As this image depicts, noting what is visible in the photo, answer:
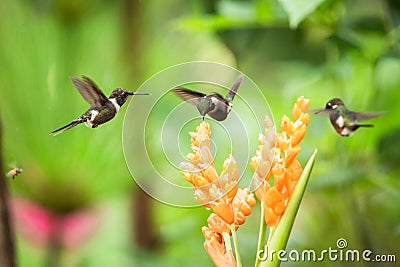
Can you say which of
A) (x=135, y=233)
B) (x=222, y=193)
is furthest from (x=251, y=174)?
(x=135, y=233)

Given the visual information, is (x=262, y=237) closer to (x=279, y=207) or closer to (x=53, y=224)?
(x=279, y=207)

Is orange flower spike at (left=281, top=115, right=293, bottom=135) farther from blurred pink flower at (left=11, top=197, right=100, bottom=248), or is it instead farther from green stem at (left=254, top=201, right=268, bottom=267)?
blurred pink flower at (left=11, top=197, right=100, bottom=248)

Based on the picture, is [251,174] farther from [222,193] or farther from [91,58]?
[91,58]

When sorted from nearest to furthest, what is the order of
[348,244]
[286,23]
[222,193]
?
[222,193] → [348,244] → [286,23]

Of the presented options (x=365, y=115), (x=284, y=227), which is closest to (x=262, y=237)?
(x=284, y=227)

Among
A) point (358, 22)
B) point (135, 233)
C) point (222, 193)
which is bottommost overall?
point (222, 193)

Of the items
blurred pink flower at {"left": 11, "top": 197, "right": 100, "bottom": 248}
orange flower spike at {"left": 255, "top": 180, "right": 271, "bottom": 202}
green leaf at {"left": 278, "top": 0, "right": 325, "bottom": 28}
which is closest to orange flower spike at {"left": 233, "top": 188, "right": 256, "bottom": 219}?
orange flower spike at {"left": 255, "top": 180, "right": 271, "bottom": 202}

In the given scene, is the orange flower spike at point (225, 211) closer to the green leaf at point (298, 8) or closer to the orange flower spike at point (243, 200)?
the orange flower spike at point (243, 200)

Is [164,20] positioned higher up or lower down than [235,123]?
higher up
